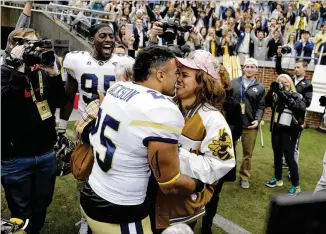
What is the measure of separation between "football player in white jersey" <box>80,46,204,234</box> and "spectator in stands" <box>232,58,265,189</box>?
3.13 meters

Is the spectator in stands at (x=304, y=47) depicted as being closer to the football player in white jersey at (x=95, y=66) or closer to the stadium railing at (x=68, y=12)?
the stadium railing at (x=68, y=12)

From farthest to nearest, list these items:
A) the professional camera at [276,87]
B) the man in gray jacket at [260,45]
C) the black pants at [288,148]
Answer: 1. the man in gray jacket at [260,45]
2. the black pants at [288,148]
3. the professional camera at [276,87]

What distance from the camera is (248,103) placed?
5070 mm

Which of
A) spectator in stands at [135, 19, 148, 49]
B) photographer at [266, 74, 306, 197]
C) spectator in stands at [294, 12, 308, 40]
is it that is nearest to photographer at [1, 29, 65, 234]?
photographer at [266, 74, 306, 197]

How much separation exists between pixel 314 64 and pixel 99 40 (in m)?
8.77

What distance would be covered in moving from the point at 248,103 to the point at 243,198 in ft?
4.24

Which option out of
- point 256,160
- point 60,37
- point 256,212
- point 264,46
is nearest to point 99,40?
point 256,212

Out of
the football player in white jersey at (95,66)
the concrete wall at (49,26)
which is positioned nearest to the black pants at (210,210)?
the football player in white jersey at (95,66)

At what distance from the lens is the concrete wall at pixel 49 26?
1228cm

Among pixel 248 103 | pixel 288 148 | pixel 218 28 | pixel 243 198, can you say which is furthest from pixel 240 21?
pixel 243 198

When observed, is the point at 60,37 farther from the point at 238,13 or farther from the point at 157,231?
the point at 157,231

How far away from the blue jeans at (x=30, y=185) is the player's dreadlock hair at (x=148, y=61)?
136 centimetres

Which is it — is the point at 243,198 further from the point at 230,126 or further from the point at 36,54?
the point at 36,54

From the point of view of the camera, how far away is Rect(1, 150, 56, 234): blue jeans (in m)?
2.84
